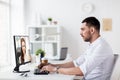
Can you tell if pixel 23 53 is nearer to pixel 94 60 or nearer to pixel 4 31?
pixel 94 60

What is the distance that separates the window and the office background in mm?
60

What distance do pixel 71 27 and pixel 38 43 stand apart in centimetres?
76

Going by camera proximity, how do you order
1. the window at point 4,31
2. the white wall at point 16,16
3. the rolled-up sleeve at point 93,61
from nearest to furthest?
1. the rolled-up sleeve at point 93,61
2. the window at point 4,31
3. the white wall at point 16,16

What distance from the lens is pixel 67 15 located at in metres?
5.00

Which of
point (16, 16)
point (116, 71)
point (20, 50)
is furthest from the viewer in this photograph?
point (16, 16)

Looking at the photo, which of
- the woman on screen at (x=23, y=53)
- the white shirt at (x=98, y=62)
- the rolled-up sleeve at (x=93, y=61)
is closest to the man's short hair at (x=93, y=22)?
the white shirt at (x=98, y=62)

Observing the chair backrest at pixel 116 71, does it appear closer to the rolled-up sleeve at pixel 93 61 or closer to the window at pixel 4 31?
the rolled-up sleeve at pixel 93 61

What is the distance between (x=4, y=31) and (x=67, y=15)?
4.33 ft

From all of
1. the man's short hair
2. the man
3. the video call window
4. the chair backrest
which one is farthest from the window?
the chair backrest

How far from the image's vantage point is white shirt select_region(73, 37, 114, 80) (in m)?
2.35

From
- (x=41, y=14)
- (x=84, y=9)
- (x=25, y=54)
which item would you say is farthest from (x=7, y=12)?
(x=25, y=54)

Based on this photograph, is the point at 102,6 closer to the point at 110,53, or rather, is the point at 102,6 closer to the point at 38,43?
the point at 38,43

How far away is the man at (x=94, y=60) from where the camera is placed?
236 cm

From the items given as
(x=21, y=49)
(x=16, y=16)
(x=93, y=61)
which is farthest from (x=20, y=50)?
(x=16, y=16)
